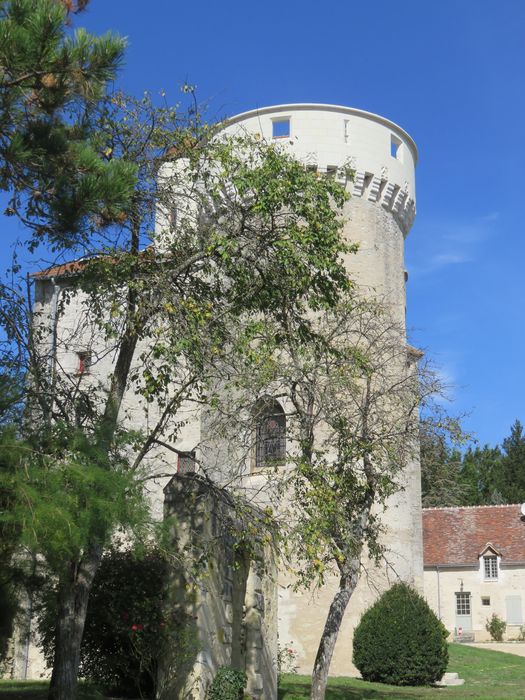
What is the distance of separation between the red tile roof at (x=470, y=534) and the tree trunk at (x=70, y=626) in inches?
1345

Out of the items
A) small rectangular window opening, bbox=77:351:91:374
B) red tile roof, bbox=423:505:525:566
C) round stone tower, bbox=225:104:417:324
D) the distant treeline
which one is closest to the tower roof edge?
round stone tower, bbox=225:104:417:324

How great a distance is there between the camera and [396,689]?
2019 centimetres

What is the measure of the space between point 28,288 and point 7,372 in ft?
5.22

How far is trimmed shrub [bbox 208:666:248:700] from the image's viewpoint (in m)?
13.1

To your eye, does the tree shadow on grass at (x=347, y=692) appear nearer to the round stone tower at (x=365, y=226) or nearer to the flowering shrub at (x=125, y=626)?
the round stone tower at (x=365, y=226)

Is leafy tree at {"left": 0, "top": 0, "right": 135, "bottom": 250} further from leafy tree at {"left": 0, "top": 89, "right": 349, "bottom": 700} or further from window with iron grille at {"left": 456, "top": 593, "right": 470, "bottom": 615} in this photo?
window with iron grille at {"left": 456, "top": 593, "right": 470, "bottom": 615}

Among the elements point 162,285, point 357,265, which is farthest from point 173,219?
point 357,265

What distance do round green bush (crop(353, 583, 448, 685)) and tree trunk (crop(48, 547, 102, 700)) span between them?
1142 cm

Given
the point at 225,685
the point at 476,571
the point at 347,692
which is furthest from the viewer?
the point at 476,571

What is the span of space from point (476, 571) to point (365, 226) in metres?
23.6

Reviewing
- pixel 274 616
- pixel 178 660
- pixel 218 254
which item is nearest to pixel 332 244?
pixel 218 254

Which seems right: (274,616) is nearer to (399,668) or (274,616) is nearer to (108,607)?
(108,607)

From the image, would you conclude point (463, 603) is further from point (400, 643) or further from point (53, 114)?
point (53, 114)

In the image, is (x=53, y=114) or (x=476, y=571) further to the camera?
(x=476, y=571)
